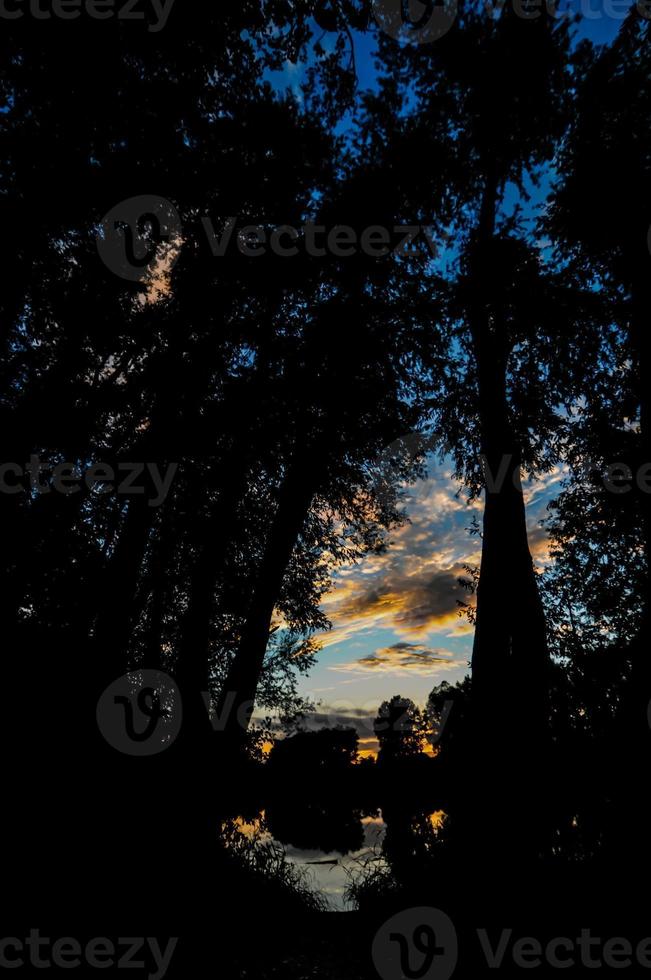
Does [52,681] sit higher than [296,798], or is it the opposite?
[52,681]

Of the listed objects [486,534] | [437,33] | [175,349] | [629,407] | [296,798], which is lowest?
[296,798]


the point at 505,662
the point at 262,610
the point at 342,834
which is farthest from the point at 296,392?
the point at 342,834

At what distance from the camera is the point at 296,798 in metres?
23.5

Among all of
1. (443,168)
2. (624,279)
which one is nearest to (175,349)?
(443,168)

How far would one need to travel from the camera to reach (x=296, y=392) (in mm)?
11430

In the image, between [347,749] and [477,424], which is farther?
[347,749]

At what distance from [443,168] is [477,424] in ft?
20.5

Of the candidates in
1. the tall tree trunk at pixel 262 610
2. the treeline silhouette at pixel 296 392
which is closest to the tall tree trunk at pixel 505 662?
the treeline silhouette at pixel 296 392

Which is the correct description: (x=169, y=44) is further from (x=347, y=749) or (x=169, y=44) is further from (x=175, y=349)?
(x=347, y=749)

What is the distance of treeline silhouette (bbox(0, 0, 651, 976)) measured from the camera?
255 inches

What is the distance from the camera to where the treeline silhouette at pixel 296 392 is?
6473mm

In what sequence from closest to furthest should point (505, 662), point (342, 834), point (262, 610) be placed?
point (505, 662) → point (262, 610) → point (342, 834)

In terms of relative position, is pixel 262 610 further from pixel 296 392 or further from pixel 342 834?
pixel 342 834

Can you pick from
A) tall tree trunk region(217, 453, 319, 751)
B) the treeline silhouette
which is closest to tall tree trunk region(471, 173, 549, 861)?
the treeline silhouette
